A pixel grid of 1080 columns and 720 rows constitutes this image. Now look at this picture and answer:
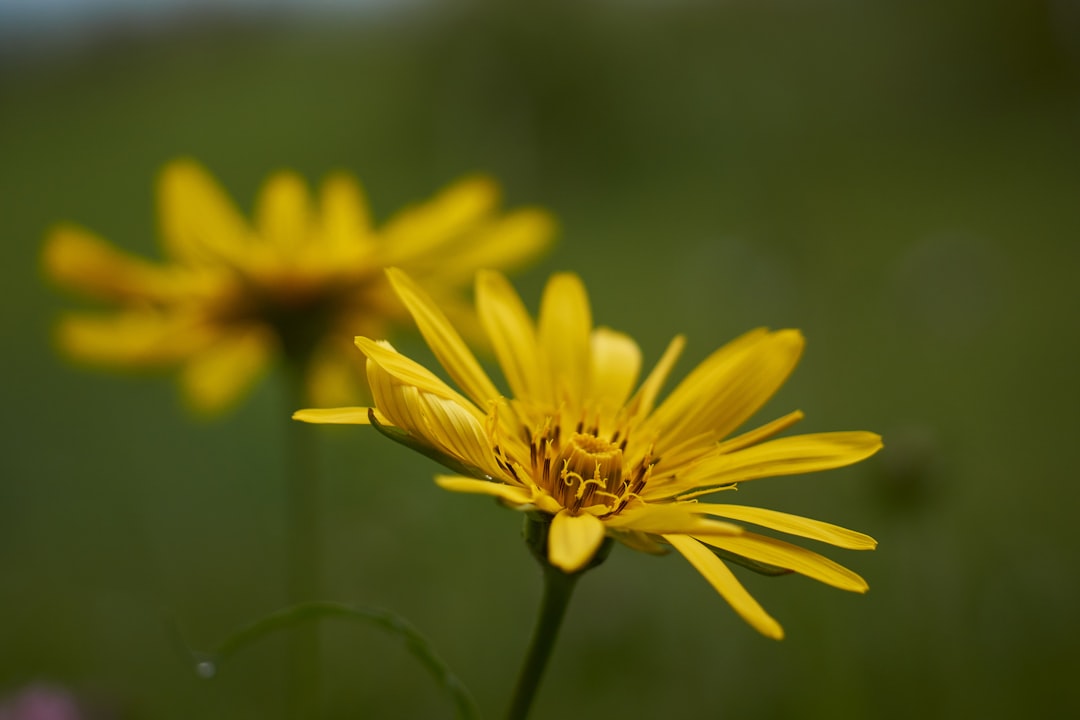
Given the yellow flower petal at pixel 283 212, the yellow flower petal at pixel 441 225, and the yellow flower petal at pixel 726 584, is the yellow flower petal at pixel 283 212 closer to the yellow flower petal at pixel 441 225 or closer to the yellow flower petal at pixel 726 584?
the yellow flower petal at pixel 441 225

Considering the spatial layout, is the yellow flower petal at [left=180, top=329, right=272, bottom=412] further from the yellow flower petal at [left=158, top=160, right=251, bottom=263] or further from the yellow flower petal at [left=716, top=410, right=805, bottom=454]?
the yellow flower petal at [left=716, top=410, right=805, bottom=454]

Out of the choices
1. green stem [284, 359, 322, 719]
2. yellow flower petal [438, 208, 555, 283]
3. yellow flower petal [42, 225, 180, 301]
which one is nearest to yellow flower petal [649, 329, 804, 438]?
green stem [284, 359, 322, 719]

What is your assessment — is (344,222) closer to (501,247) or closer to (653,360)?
(501,247)

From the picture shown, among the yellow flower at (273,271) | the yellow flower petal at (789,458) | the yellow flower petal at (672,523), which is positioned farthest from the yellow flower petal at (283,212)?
the yellow flower petal at (672,523)

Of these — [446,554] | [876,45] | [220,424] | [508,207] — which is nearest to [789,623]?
[446,554]

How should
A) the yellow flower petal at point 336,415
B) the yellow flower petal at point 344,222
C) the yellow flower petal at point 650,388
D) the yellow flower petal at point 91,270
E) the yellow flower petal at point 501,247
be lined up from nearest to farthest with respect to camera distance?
the yellow flower petal at point 336,415 → the yellow flower petal at point 650,388 → the yellow flower petal at point 91,270 → the yellow flower petal at point 344,222 → the yellow flower petal at point 501,247

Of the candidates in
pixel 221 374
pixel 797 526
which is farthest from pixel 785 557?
pixel 221 374
